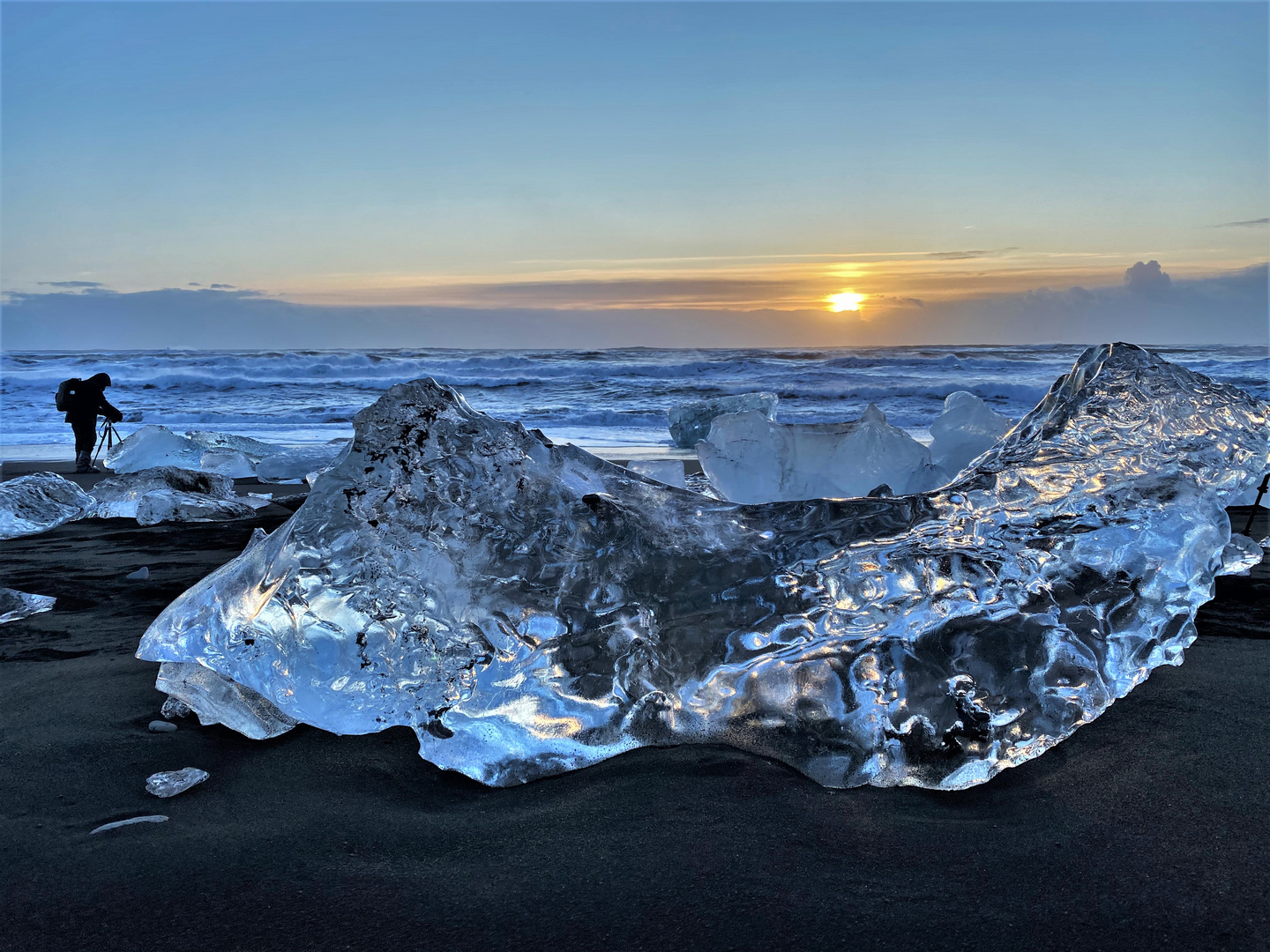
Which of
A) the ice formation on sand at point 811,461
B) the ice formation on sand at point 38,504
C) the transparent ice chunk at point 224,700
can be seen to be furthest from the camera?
the ice formation on sand at point 38,504

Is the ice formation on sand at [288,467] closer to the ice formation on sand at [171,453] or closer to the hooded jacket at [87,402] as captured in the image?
the ice formation on sand at [171,453]

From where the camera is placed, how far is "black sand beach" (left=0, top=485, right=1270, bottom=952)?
1364 millimetres

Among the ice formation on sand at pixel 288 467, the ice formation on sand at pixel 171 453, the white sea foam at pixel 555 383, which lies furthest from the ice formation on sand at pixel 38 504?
the white sea foam at pixel 555 383

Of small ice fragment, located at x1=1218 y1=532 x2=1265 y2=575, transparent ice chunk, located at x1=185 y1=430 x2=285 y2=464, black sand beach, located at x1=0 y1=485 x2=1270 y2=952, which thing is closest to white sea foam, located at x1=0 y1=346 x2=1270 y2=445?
transparent ice chunk, located at x1=185 y1=430 x2=285 y2=464

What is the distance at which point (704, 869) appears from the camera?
1.53 metres

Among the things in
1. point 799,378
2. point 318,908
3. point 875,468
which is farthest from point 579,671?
point 799,378

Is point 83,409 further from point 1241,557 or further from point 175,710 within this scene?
point 1241,557

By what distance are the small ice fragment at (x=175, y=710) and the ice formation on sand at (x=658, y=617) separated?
9 centimetres

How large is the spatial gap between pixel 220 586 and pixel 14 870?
729 mm

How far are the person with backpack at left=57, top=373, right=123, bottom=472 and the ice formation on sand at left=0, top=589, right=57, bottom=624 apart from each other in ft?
17.6

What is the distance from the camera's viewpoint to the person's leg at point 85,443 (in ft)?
25.7

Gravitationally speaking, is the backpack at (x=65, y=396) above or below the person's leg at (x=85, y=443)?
above

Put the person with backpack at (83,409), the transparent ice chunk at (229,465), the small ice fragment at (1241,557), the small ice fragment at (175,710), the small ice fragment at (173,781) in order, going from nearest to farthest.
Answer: the small ice fragment at (173,781) → the small ice fragment at (175,710) → the small ice fragment at (1241,557) → the transparent ice chunk at (229,465) → the person with backpack at (83,409)

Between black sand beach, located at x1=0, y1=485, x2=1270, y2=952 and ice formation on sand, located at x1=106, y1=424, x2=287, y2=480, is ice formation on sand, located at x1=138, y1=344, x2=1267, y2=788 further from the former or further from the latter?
ice formation on sand, located at x1=106, y1=424, x2=287, y2=480
